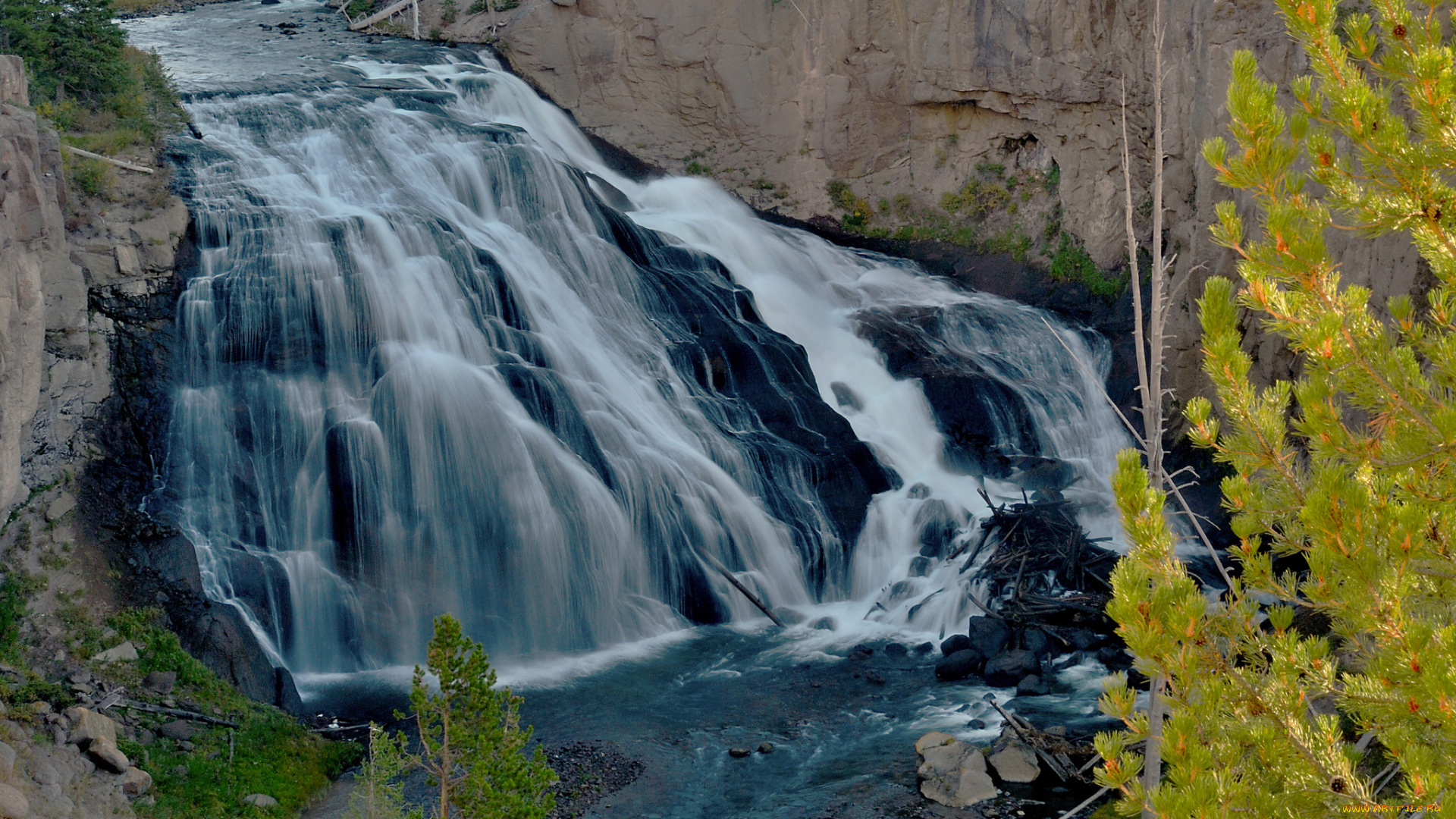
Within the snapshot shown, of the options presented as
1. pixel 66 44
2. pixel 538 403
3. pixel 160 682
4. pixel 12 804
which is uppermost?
pixel 66 44

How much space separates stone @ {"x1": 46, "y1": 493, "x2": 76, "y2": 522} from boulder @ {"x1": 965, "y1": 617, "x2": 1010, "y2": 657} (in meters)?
11.0

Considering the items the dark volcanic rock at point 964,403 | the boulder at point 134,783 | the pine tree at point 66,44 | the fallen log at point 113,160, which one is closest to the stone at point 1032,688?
the dark volcanic rock at point 964,403

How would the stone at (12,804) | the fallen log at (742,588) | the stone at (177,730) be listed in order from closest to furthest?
1. the stone at (12,804)
2. the stone at (177,730)
3. the fallen log at (742,588)

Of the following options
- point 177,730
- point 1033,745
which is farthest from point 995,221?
point 177,730

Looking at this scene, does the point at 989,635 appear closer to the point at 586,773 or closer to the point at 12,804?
the point at 586,773

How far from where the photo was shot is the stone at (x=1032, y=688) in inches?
516

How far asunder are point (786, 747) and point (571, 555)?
15.2 ft

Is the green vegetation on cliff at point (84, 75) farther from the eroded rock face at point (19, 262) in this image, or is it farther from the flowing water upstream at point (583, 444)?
the eroded rock face at point (19, 262)

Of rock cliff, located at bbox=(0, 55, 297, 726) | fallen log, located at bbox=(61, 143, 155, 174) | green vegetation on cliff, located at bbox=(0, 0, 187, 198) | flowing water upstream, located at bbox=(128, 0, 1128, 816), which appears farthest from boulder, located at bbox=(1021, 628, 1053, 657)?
fallen log, located at bbox=(61, 143, 155, 174)

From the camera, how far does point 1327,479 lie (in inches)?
192

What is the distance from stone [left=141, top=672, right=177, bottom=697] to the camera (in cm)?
1143

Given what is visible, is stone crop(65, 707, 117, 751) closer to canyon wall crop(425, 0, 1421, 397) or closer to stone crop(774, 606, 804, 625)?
stone crop(774, 606, 804, 625)

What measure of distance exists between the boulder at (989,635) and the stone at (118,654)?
971 centimetres

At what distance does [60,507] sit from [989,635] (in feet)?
36.9
